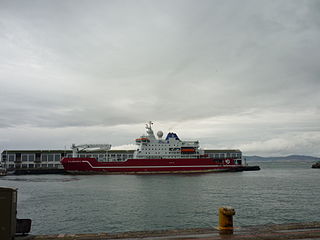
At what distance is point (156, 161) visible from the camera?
164ft

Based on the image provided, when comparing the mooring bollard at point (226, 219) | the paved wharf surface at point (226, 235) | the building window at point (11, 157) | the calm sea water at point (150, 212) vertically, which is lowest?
the calm sea water at point (150, 212)

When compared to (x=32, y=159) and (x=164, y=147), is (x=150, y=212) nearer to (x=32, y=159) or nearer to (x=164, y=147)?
(x=164, y=147)

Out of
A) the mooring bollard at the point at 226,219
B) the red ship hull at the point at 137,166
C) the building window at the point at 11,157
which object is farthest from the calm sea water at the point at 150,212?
the building window at the point at 11,157

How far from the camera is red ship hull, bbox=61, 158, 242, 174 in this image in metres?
48.6

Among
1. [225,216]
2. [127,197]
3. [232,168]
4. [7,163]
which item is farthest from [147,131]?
[225,216]

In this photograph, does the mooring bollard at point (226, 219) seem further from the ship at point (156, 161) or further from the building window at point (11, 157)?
the building window at point (11, 157)

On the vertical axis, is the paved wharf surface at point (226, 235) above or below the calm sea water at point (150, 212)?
above

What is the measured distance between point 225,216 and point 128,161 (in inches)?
1728

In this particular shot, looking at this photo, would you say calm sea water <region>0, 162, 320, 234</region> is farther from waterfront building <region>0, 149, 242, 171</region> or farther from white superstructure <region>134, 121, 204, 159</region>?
waterfront building <region>0, 149, 242, 171</region>

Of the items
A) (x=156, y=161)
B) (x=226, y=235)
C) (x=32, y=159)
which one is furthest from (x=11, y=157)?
(x=226, y=235)

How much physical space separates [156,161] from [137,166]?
12.4ft

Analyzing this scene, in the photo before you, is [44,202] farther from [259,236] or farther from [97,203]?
[259,236]

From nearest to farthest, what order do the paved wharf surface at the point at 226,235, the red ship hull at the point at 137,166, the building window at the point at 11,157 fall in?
the paved wharf surface at the point at 226,235 → the red ship hull at the point at 137,166 → the building window at the point at 11,157

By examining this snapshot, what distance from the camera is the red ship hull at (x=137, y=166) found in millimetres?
48562
